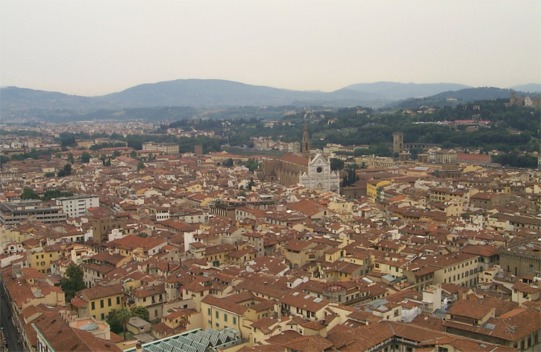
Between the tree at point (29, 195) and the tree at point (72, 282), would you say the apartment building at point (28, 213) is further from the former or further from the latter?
the tree at point (72, 282)

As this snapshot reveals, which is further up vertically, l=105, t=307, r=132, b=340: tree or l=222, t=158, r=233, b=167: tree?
l=105, t=307, r=132, b=340: tree

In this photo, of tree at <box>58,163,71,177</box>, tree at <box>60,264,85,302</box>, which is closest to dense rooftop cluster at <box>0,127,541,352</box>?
tree at <box>60,264,85,302</box>

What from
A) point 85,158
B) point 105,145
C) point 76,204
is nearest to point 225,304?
point 76,204

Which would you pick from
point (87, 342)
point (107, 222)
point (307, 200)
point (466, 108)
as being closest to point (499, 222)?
point (307, 200)

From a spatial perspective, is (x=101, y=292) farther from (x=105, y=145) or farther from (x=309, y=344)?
(x=105, y=145)

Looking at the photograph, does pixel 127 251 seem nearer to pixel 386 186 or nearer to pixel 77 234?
pixel 77 234

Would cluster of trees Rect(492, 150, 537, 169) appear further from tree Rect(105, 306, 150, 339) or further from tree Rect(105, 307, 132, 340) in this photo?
tree Rect(105, 307, 132, 340)
